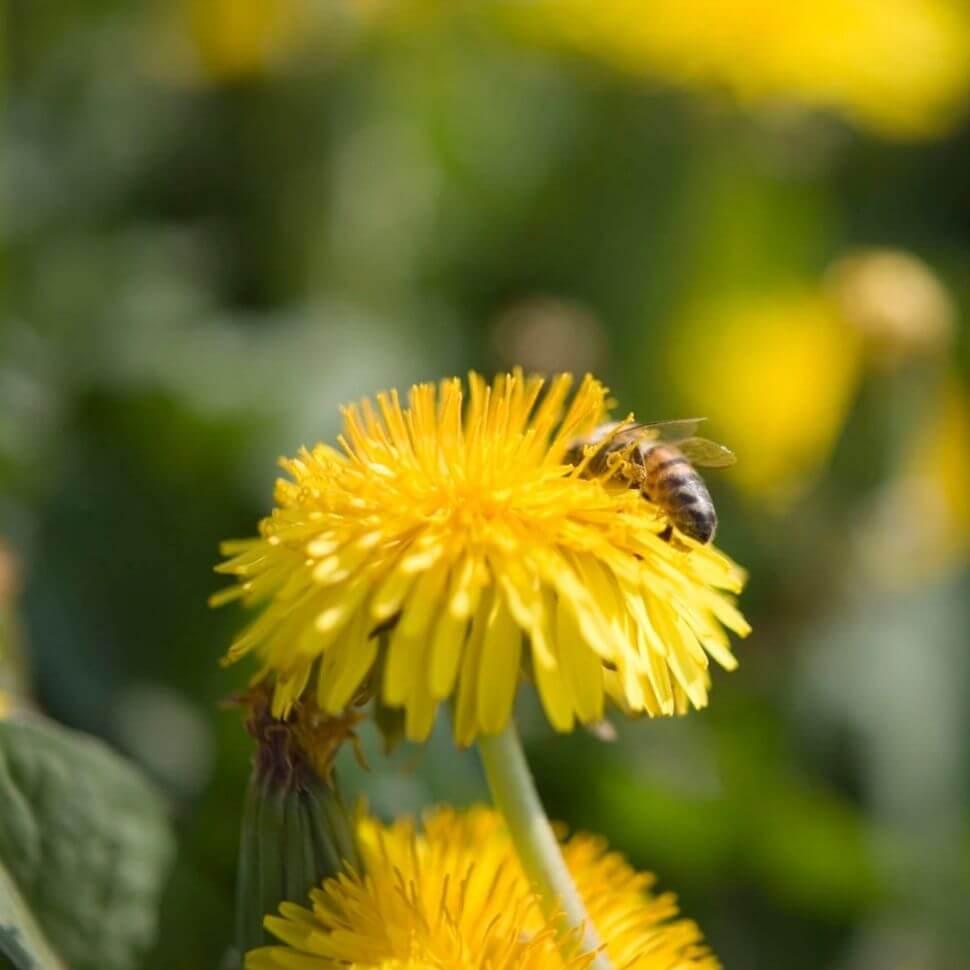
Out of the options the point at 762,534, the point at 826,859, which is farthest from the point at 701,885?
the point at 762,534

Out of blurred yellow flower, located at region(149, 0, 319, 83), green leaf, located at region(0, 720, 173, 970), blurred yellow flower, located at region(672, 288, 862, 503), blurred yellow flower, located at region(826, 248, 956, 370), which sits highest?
blurred yellow flower, located at region(149, 0, 319, 83)

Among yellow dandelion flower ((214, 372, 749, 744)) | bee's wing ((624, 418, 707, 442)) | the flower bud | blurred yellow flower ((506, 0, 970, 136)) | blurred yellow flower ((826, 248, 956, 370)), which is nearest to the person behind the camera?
yellow dandelion flower ((214, 372, 749, 744))

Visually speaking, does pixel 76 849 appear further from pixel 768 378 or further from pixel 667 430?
pixel 768 378

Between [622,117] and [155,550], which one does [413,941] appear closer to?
[155,550]

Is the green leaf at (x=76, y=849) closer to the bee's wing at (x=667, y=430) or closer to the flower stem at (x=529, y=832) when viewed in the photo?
the flower stem at (x=529, y=832)

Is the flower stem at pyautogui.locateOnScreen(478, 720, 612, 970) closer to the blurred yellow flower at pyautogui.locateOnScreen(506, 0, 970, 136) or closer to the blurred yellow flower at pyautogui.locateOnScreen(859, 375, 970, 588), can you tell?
the blurred yellow flower at pyautogui.locateOnScreen(859, 375, 970, 588)

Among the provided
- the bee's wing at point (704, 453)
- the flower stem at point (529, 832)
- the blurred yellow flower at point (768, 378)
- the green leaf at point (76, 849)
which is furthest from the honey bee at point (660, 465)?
the blurred yellow flower at point (768, 378)

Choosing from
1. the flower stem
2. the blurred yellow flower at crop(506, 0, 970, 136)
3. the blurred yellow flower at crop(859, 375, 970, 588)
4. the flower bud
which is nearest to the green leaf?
the flower bud

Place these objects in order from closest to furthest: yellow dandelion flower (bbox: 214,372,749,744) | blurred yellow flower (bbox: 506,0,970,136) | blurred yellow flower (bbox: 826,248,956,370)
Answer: yellow dandelion flower (bbox: 214,372,749,744) < blurred yellow flower (bbox: 826,248,956,370) < blurred yellow flower (bbox: 506,0,970,136)
